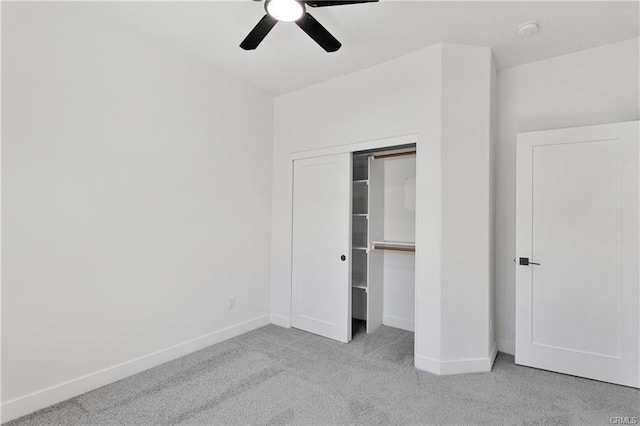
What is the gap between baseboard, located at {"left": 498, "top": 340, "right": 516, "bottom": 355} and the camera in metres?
3.19

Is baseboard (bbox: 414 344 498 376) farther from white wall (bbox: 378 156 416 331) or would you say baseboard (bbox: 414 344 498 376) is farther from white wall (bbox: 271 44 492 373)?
white wall (bbox: 378 156 416 331)

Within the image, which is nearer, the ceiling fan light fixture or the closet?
the ceiling fan light fixture

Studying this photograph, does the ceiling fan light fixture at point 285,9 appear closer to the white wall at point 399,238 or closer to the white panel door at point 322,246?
the white panel door at point 322,246

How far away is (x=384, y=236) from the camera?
399 cm

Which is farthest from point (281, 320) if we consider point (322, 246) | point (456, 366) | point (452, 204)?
point (452, 204)

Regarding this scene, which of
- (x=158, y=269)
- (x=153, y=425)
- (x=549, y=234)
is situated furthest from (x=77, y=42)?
(x=549, y=234)

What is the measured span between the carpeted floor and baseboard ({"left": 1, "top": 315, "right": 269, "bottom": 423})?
60mm

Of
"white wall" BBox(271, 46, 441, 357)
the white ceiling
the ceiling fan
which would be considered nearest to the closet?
"white wall" BBox(271, 46, 441, 357)

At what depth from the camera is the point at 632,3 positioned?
229cm

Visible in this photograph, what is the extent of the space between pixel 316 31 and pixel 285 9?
264 mm

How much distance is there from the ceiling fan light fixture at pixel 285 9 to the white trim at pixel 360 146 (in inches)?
58.7

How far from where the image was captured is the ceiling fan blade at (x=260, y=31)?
2031 millimetres

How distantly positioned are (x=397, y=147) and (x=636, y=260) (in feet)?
7.01

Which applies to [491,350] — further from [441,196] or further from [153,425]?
[153,425]
